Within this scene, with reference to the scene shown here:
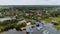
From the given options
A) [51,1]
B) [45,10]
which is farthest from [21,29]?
[51,1]

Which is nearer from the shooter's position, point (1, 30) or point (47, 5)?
point (1, 30)

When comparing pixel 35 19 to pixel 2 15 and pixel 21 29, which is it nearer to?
pixel 21 29

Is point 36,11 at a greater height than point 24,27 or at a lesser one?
greater

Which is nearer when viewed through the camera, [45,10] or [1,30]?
[1,30]

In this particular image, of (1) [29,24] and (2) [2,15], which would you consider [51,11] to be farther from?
(2) [2,15]

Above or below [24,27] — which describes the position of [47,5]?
above

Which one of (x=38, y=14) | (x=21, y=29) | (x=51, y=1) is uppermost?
(x=51, y=1)

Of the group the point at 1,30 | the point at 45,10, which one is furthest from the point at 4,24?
the point at 45,10
